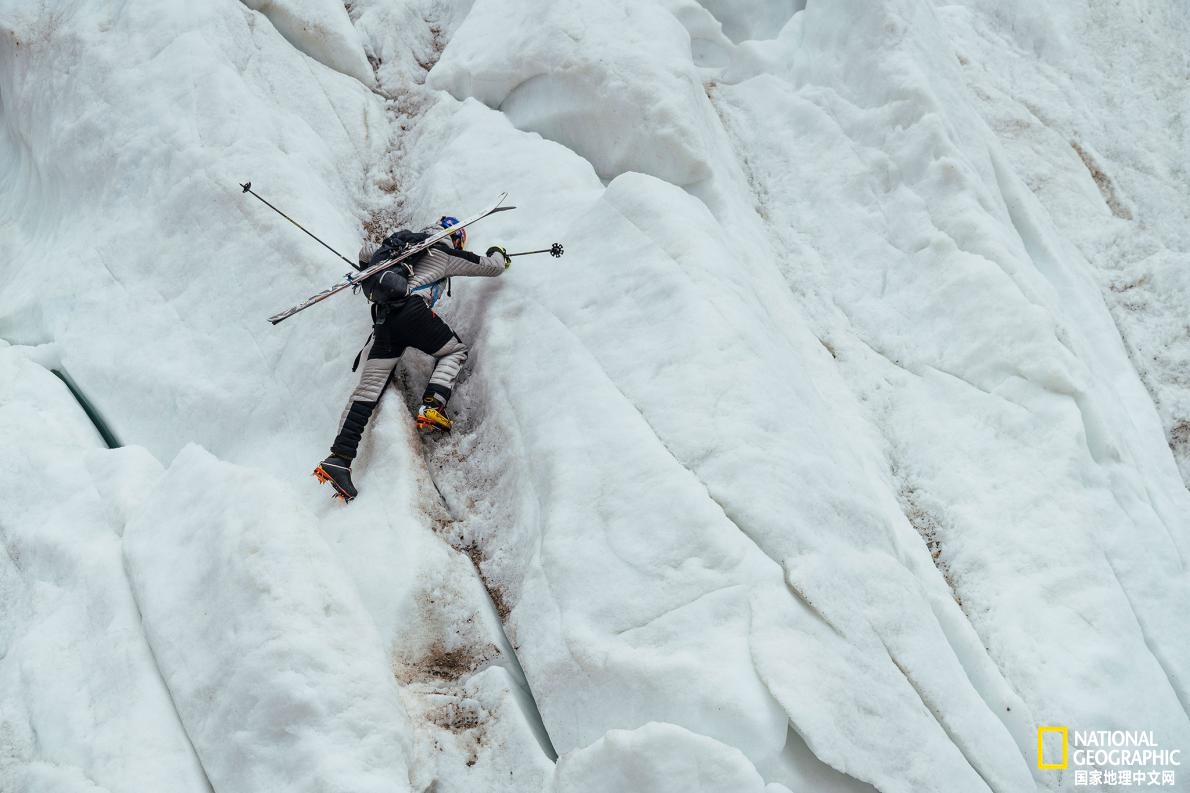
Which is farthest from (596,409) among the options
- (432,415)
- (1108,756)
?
(1108,756)

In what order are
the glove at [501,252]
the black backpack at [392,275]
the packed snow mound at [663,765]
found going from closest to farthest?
the packed snow mound at [663,765], the black backpack at [392,275], the glove at [501,252]

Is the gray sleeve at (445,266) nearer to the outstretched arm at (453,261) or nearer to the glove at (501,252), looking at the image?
the outstretched arm at (453,261)

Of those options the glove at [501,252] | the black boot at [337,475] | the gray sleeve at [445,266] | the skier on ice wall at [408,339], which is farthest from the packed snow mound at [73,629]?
the glove at [501,252]

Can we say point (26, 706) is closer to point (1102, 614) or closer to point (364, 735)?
point (364, 735)

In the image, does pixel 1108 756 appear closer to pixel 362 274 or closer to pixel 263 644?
pixel 263 644

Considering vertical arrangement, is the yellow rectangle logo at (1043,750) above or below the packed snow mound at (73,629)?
above

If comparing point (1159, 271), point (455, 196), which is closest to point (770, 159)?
point (455, 196)

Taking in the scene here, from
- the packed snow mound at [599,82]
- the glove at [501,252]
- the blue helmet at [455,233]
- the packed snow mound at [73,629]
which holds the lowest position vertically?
the packed snow mound at [73,629]

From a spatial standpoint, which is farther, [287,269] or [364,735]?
[287,269]
